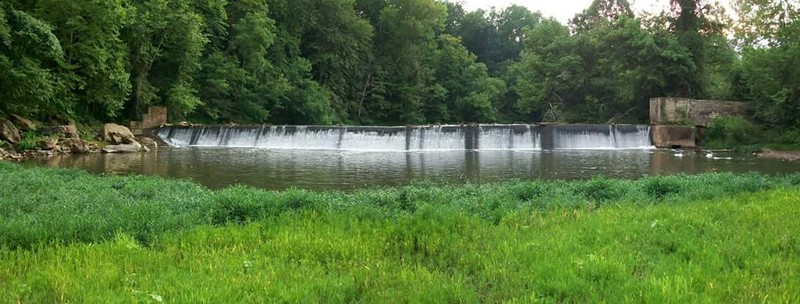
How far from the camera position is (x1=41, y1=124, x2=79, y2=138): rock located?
24231mm

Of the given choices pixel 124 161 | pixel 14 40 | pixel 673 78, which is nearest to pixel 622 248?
pixel 124 161

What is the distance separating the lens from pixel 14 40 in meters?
20.0

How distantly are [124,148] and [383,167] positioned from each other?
43.0 ft

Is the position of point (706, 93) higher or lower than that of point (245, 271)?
higher

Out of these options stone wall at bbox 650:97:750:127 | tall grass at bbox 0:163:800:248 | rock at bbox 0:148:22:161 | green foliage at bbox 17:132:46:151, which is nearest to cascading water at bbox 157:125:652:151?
stone wall at bbox 650:97:750:127

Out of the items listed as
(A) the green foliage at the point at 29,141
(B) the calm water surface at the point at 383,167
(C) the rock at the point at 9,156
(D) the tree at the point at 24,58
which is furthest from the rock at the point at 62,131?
(C) the rock at the point at 9,156

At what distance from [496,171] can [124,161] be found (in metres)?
12.9

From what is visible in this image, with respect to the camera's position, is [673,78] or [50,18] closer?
[50,18]

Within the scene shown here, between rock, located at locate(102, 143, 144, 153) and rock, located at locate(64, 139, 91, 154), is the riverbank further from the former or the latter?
rock, located at locate(64, 139, 91, 154)

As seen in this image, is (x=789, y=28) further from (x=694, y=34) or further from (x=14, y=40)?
(x=14, y=40)

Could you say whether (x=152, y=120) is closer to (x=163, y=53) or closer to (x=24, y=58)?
(x=163, y=53)

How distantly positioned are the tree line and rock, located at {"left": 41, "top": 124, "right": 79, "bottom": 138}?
2.52 ft

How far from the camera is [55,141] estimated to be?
23.2 metres

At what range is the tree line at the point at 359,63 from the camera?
24766 millimetres
